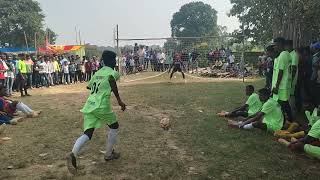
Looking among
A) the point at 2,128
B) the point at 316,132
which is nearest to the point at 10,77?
the point at 2,128

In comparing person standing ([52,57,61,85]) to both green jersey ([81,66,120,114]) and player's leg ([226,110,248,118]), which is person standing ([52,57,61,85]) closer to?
player's leg ([226,110,248,118])

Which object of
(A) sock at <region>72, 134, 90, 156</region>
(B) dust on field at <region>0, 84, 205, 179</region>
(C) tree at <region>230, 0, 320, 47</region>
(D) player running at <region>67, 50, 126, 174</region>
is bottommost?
(B) dust on field at <region>0, 84, 205, 179</region>

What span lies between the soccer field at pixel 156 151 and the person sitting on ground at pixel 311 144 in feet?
0.45

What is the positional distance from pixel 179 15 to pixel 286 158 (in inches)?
3543

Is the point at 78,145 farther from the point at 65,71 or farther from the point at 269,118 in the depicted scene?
the point at 65,71

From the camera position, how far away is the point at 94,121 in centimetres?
748

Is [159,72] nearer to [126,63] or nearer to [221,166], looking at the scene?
[126,63]

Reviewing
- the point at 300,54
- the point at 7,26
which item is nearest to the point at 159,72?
the point at 300,54

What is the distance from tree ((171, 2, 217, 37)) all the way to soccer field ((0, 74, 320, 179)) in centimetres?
8099

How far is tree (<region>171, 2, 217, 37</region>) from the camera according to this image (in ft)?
304

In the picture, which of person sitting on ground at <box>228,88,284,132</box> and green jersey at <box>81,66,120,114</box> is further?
person sitting on ground at <box>228,88,284,132</box>

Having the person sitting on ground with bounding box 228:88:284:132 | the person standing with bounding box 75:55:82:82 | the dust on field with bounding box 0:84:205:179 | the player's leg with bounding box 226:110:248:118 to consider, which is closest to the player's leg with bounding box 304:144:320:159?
the person sitting on ground with bounding box 228:88:284:132

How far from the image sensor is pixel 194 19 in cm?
9325

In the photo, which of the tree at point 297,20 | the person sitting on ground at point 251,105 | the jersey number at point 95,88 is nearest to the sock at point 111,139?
the jersey number at point 95,88
